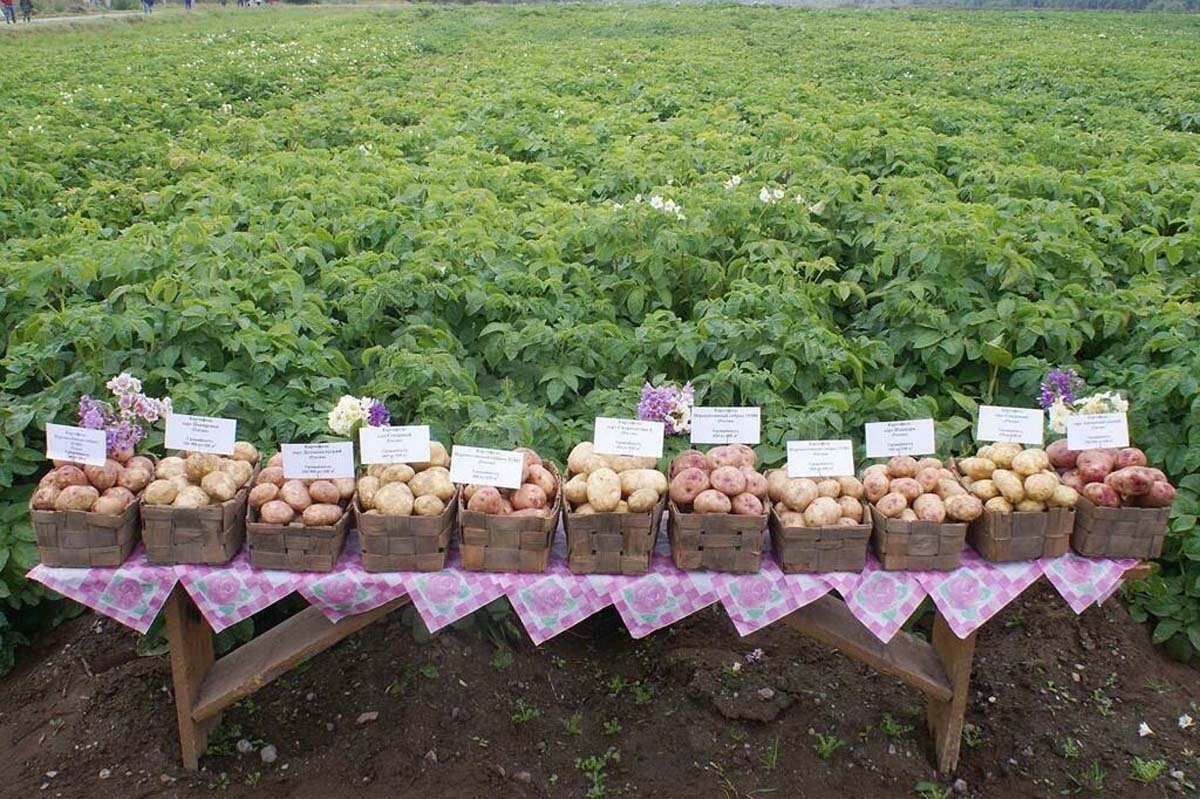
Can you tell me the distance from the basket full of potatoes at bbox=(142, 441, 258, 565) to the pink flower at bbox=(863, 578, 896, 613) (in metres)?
1.90

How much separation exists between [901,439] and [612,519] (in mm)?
1051

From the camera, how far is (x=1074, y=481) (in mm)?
3180

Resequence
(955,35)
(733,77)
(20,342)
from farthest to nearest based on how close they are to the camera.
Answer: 1. (955,35)
2. (733,77)
3. (20,342)

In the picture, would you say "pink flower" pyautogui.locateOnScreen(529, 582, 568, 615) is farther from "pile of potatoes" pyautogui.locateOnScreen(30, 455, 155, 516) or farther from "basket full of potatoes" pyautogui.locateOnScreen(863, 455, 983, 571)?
"pile of potatoes" pyautogui.locateOnScreen(30, 455, 155, 516)

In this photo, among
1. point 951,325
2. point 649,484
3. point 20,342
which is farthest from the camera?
point 951,325

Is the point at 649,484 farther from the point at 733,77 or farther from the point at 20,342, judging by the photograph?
the point at 733,77

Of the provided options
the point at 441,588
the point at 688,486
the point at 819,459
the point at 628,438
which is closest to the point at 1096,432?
the point at 819,459

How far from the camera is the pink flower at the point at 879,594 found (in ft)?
9.94

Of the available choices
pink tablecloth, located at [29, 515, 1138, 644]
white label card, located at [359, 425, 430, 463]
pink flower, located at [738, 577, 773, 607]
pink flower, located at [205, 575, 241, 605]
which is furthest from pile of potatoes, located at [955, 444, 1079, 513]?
pink flower, located at [205, 575, 241, 605]

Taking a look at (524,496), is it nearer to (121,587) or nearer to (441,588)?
(441,588)

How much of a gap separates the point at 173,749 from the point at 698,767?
178 cm

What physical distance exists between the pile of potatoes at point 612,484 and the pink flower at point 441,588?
409mm

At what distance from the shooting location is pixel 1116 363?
4.68 metres

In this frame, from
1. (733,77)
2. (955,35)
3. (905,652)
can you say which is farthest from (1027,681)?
(955,35)
